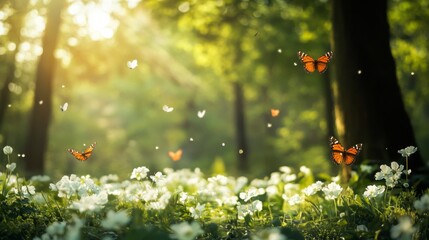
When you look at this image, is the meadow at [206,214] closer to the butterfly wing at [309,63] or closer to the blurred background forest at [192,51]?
the butterfly wing at [309,63]

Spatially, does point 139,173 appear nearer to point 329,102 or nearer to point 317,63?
point 317,63

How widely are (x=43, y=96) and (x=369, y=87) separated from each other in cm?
787

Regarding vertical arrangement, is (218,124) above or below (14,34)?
above

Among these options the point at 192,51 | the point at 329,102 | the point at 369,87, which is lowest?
the point at 369,87

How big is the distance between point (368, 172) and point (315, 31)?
6858mm

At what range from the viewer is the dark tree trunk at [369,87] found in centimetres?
605

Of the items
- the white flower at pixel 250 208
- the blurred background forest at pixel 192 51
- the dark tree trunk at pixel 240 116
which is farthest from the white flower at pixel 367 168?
the dark tree trunk at pixel 240 116

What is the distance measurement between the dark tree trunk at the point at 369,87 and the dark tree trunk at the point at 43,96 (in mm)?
7298

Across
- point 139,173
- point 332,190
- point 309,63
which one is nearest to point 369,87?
point 309,63

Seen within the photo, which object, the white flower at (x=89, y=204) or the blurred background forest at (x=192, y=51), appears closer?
the white flower at (x=89, y=204)

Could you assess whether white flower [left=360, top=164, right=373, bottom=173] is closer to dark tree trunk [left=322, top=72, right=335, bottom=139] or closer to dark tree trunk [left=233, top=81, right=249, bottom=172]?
dark tree trunk [left=322, top=72, right=335, bottom=139]

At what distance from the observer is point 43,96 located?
11.5 meters

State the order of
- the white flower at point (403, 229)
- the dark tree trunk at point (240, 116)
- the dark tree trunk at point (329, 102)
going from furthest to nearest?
the dark tree trunk at point (240, 116) < the dark tree trunk at point (329, 102) < the white flower at point (403, 229)

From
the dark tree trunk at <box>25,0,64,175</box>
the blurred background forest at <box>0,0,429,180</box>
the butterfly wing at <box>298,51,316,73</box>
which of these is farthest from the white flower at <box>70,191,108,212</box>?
the dark tree trunk at <box>25,0,64,175</box>
